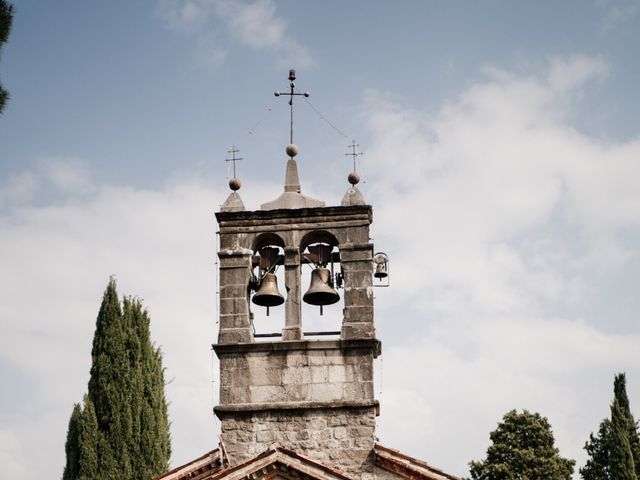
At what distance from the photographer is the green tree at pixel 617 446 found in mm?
28859

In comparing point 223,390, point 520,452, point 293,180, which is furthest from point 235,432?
point 520,452

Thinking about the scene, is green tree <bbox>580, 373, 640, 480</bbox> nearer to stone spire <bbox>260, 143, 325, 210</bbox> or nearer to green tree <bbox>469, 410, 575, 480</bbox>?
green tree <bbox>469, 410, 575, 480</bbox>

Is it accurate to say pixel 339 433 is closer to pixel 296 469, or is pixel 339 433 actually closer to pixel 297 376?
pixel 297 376

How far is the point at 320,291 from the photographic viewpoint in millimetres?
16109

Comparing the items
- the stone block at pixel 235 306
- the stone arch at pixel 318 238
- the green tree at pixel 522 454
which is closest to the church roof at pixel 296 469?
the stone block at pixel 235 306

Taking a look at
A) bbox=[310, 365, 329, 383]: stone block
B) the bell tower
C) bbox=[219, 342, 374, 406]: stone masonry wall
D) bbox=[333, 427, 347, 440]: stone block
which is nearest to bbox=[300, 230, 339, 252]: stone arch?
the bell tower

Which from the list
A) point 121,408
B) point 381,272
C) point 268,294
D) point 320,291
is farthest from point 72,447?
point 381,272

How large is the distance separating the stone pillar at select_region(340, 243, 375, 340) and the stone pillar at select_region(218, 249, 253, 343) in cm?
160

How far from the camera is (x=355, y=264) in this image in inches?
642

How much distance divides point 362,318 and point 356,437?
1920mm

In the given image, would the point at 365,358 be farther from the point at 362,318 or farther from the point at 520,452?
the point at 520,452

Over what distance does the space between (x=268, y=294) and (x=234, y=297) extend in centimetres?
57

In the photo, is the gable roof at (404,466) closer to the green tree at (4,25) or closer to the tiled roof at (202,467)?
the tiled roof at (202,467)

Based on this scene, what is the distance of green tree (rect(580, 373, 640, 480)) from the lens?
28.9m
